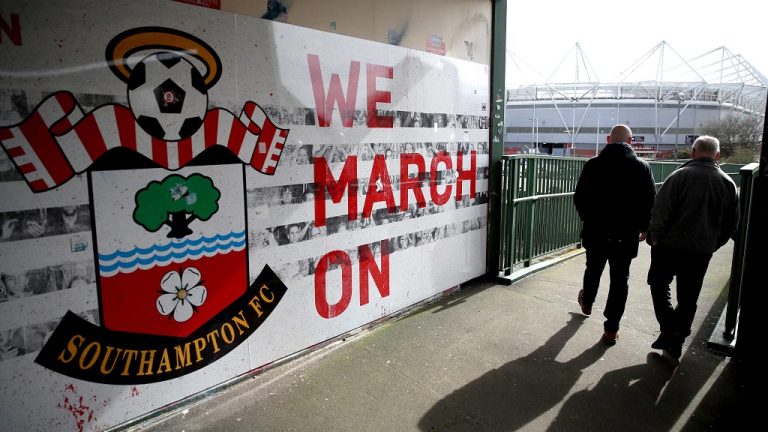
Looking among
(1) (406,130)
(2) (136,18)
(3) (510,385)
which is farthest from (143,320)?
(1) (406,130)

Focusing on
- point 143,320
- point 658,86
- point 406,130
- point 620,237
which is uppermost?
point 658,86

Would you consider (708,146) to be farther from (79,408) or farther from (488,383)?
(79,408)

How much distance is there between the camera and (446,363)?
12.2 ft

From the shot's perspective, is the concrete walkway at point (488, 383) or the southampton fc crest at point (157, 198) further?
the concrete walkway at point (488, 383)

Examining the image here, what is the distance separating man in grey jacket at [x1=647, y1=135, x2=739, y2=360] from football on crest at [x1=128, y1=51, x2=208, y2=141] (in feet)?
11.5

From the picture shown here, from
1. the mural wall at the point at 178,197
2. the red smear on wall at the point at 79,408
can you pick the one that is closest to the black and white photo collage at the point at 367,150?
the mural wall at the point at 178,197

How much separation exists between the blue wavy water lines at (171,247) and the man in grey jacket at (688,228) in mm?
3250

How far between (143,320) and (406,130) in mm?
2765

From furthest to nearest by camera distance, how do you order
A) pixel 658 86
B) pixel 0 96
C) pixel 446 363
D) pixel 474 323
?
1. pixel 658 86
2. pixel 474 323
3. pixel 446 363
4. pixel 0 96

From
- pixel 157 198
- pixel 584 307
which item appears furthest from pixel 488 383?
pixel 157 198

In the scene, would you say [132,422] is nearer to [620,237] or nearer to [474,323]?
[474,323]

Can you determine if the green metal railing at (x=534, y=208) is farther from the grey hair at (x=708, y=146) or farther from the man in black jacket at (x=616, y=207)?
the grey hair at (x=708, y=146)

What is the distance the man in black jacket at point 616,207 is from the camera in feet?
13.0

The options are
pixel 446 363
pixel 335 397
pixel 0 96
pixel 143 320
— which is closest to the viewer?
pixel 0 96
